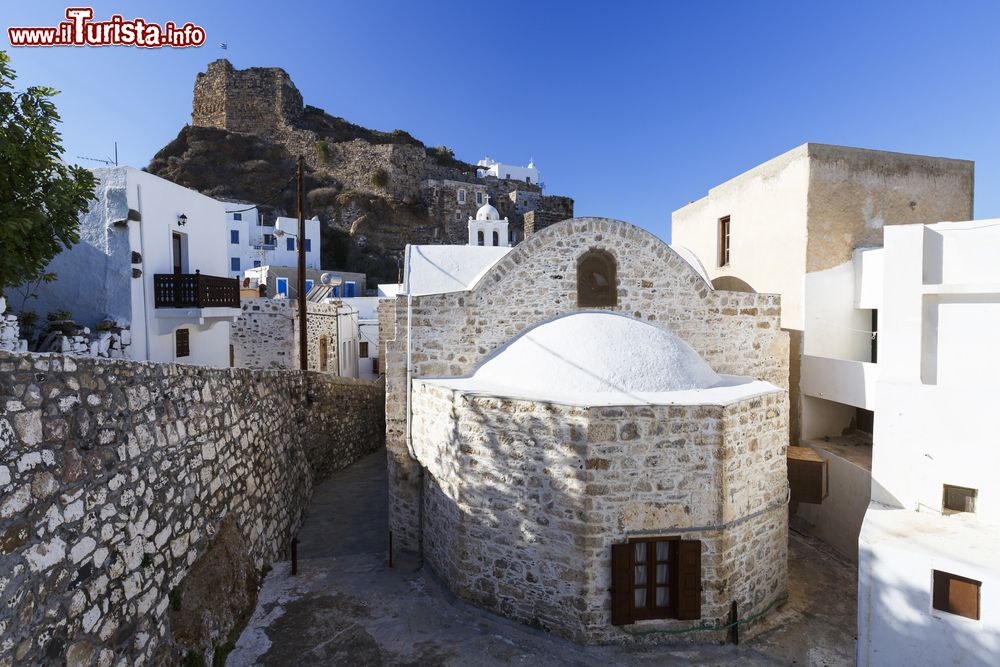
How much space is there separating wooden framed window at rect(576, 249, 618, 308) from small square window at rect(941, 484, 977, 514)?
4.78 m

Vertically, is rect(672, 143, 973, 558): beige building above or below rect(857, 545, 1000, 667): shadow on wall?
above

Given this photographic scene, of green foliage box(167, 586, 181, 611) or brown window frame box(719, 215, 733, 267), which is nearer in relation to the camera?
green foliage box(167, 586, 181, 611)

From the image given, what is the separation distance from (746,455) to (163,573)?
6.10 m

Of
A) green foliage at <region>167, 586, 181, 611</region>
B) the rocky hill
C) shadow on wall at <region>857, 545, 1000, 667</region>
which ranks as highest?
the rocky hill

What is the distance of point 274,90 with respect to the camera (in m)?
35.6

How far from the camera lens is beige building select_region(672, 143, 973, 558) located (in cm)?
924

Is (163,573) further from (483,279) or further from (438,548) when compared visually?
(483,279)

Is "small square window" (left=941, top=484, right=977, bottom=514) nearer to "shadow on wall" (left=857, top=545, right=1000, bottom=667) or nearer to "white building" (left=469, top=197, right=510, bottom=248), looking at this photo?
"shadow on wall" (left=857, top=545, right=1000, bottom=667)

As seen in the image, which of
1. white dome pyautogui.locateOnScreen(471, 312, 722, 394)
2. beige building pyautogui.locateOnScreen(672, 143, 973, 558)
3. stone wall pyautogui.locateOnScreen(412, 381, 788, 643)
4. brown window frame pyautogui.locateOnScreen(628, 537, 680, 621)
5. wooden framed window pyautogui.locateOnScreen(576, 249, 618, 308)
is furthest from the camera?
beige building pyautogui.locateOnScreen(672, 143, 973, 558)

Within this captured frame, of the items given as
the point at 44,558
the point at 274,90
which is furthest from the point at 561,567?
the point at 274,90

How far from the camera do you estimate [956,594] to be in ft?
16.5

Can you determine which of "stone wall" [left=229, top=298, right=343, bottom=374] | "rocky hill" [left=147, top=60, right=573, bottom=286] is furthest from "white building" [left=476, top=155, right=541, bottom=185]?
"stone wall" [left=229, top=298, right=343, bottom=374]

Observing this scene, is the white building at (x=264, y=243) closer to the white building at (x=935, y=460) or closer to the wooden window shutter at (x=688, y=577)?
the wooden window shutter at (x=688, y=577)

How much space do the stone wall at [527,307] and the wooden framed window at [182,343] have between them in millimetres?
4882
